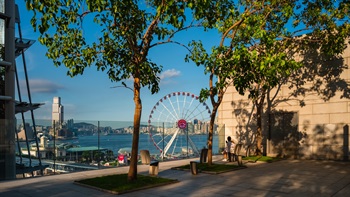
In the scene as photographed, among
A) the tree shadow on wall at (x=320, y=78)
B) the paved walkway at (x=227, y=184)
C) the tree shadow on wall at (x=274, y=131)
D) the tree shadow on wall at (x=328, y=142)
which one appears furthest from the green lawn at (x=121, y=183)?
the tree shadow on wall at (x=320, y=78)

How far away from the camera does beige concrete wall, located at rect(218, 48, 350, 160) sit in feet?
64.8

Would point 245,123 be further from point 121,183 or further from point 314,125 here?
point 121,183

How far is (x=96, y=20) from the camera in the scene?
39.7 ft

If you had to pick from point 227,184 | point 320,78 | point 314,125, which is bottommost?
point 227,184

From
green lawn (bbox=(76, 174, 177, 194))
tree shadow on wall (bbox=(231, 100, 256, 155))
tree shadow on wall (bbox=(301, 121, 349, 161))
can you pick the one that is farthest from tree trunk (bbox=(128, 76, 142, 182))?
tree shadow on wall (bbox=(231, 100, 256, 155))

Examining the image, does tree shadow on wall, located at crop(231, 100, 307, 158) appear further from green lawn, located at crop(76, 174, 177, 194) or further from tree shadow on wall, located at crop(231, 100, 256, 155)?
green lawn, located at crop(76, 174, 177, 194)

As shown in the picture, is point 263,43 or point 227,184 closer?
point 227,184

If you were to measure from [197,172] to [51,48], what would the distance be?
333 inches

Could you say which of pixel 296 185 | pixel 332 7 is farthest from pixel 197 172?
pixel 332 7

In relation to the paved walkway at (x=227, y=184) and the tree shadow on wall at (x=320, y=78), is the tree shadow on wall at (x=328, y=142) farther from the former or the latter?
the paved walkway at (x=227, y=184)

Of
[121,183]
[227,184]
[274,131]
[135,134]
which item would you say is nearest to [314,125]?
[274,131]

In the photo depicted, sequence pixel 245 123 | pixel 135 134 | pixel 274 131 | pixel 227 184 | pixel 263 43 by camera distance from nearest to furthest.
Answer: pixel 227 184 → pixel 135 134 → pixel 263 43 → pixel 274 131 → pixel 245 123

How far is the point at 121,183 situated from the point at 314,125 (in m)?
14.5

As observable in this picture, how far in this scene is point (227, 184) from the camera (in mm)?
12320
